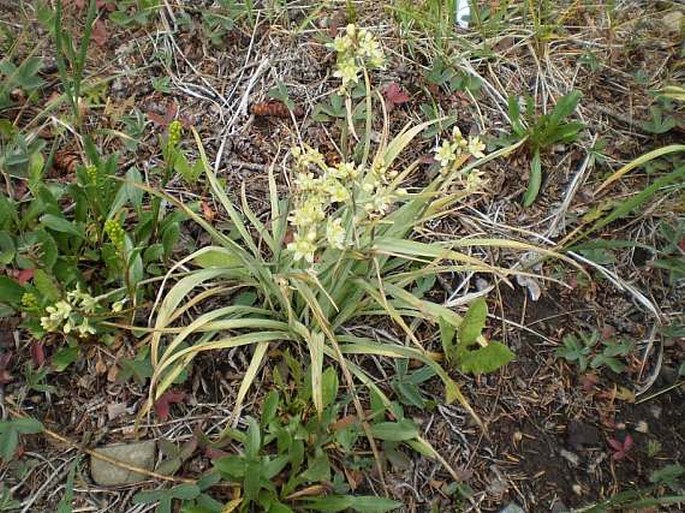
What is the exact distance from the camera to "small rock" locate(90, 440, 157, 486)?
164 centimetres

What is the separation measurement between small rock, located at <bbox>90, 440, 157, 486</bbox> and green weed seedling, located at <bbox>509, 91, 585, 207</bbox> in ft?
4.49

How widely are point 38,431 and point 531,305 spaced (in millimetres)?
1396

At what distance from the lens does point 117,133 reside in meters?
2.10

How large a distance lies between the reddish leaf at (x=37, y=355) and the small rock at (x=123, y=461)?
278 millimetres

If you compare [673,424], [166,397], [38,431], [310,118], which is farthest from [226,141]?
[673,424]

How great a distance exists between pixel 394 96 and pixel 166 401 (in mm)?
1228

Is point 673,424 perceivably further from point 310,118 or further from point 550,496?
point 310,118

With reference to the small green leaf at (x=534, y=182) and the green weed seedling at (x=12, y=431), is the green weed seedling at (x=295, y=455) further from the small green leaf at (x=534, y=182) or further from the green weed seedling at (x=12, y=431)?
the small green leaf at (x=534, y=182)

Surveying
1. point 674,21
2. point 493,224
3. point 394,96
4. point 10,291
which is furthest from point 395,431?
point 674,21

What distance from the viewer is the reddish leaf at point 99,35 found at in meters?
2.31

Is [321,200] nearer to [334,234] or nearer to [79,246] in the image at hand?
[334,234]

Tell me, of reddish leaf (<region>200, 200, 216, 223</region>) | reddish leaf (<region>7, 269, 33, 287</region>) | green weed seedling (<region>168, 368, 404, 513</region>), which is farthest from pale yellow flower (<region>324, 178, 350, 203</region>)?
reddish leaf (<region>7, 269, 33, 287</region>)

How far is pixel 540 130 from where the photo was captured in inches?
87.5

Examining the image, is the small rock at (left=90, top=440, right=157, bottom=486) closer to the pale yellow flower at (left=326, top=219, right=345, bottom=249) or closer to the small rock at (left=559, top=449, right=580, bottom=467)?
the pale yellow flower at (left=326, top=219, right=345, bottom=249)
